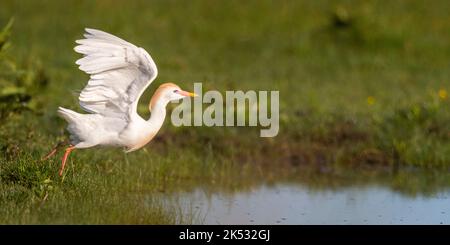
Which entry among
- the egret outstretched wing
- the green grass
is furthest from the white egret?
the green grass

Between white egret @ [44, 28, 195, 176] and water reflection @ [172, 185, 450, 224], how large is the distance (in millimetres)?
921

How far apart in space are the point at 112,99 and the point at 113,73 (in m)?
0.22

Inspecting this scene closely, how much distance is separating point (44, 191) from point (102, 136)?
0.72 m

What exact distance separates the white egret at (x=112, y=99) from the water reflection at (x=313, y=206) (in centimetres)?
92

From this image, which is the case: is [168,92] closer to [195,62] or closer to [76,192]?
[76,192]

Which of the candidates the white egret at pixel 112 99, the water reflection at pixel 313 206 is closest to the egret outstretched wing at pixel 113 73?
the white egret at pixel 112 99

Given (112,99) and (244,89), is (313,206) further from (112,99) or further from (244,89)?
(244,89)

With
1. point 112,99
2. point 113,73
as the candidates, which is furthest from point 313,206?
point 113,73

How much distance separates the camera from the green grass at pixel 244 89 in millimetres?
8422

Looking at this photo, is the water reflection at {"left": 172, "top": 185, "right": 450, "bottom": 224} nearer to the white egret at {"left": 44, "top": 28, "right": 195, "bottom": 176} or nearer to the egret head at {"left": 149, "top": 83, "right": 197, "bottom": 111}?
the white egret at {"left": 44, "top": 28, "right": 195, "bottom": 176}

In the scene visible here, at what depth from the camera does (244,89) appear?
1363cm

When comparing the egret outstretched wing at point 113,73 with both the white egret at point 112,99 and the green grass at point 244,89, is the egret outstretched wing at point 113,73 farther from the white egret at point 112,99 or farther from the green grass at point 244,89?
the green grass at point 244,89
